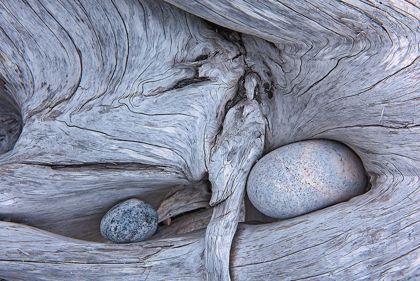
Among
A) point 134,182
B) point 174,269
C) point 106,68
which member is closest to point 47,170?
point 134,182

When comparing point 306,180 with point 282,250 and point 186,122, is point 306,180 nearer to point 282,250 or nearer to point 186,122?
point 282,250

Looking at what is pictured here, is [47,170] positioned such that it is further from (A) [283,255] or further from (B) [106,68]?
(A) [283,255]

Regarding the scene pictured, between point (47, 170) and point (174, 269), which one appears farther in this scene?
point (47, 170)

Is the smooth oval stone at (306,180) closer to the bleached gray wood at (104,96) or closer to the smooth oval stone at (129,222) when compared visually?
the bleached gray wood at (104,96)

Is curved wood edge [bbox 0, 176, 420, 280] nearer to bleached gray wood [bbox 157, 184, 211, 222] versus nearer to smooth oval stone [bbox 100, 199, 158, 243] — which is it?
smooth oval stone [bbox 100, 199, 158, 243]

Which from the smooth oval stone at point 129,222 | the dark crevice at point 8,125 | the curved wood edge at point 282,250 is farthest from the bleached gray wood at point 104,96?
the dark crevice at point 8,125
